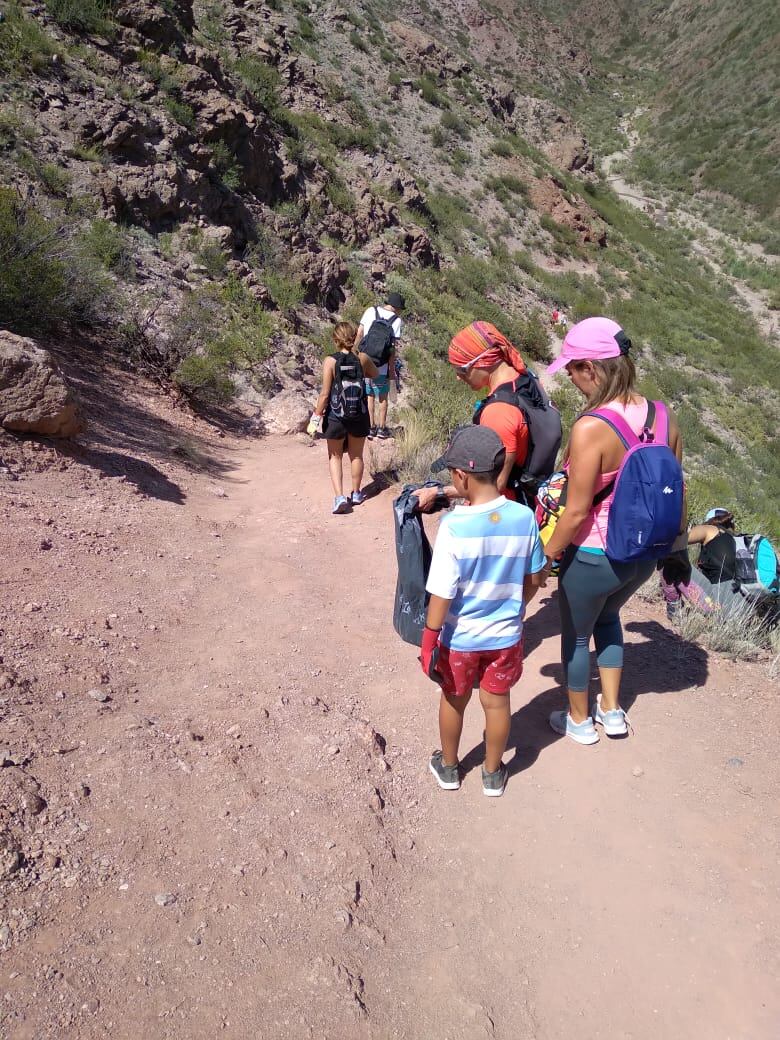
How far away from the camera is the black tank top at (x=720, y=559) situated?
4.42 m

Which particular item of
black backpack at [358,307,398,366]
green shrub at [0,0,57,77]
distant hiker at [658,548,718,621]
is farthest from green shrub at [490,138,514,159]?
distant hiker at [658,548,718,621]

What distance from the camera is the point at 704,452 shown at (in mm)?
15625

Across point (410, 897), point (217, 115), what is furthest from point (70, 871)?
point (217, 115)

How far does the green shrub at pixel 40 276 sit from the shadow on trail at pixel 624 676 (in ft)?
18.5

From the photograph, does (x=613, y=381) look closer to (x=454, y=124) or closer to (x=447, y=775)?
(x=447, y=775)

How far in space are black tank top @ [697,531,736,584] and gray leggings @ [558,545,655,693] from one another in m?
1.68

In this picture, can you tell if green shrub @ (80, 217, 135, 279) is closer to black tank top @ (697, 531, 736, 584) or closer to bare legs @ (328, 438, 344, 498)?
bare legs @ (328, 438, 344, 498)

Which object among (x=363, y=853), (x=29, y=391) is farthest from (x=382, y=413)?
(x=363, y=853)

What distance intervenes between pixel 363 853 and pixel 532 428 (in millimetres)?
1868

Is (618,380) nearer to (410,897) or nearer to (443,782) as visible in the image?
(443,782)

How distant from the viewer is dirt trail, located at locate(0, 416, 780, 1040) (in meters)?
1.96

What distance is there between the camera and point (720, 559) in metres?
4.47

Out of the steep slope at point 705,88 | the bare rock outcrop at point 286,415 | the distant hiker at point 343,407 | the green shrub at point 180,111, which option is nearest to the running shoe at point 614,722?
the distant hiker at point 343,407

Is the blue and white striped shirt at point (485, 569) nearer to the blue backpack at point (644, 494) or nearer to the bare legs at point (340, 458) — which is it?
the blue backpack at point (644, 494)
